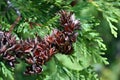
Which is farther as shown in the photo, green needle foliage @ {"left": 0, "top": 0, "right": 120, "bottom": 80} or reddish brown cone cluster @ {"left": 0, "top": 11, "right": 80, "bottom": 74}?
green needle foliage @ {"left": 0, "top": 0, "right": 120, "bottom": 80}

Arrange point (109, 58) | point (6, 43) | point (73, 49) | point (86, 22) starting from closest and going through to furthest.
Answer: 1. point (6, 43)
2. point (73, 49)
3. point (86, 22)
4. point (109, 58)

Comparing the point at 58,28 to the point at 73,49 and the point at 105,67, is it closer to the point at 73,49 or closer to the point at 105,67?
the point at 73,49

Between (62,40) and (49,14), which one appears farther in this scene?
(49,14)

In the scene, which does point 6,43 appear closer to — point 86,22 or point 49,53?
point 49,53

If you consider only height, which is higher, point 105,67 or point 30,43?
point 30,43

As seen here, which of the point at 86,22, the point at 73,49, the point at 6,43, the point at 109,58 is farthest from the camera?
the point at 109,58

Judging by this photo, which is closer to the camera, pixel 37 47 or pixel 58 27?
pixel 37 47

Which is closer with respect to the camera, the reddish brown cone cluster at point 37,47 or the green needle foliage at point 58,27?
the reddish brown cone cluster at point 37,47

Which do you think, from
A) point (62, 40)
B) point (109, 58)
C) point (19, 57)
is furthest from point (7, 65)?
point (109, 58)
